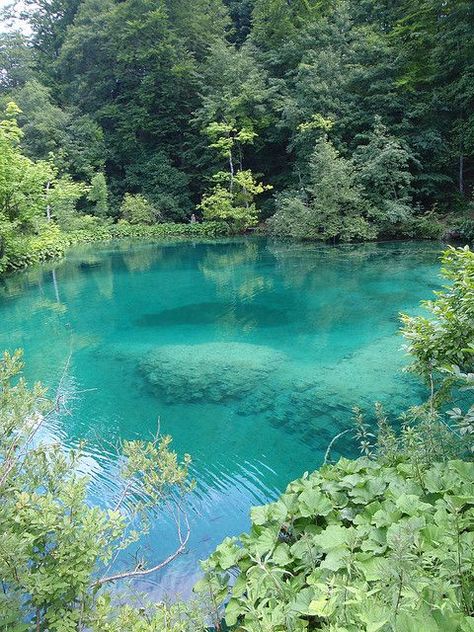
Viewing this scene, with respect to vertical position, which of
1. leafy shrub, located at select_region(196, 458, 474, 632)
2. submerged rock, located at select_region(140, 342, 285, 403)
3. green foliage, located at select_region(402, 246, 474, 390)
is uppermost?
green foliage, located at select_region(402, 246, 474, 390)

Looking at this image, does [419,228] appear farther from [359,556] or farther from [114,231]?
[359,556]

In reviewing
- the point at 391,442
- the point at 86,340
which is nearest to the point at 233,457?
the point at 391,442

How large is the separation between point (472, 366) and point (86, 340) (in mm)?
7513

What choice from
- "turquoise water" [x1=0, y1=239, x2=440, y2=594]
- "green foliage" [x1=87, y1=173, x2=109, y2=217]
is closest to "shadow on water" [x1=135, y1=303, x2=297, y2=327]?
"turquoise water" [x1=0, y1=239, x2=440, y2=594]

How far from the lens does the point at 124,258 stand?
19781 millimetres

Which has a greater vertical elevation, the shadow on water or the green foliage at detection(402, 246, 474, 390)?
the green foliage at detection(402, 246, 474, 390)

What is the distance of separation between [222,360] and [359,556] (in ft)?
17.8

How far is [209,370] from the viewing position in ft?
24.3

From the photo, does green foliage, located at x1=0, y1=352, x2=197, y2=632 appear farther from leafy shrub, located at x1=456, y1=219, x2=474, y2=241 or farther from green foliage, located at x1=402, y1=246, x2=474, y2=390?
leafy shrub, located at x1=456, y1=219, x2=474, y2=241

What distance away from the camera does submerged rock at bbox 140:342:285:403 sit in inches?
259

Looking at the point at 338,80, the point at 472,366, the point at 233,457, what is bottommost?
the point at 233,457

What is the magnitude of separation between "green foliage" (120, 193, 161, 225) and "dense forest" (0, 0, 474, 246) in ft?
0.28

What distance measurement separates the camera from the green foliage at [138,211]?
27328mm

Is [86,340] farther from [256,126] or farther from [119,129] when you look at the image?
Answer: [119,129]
